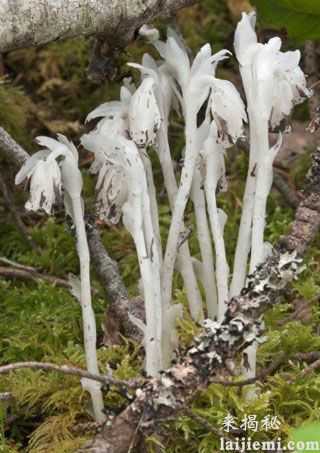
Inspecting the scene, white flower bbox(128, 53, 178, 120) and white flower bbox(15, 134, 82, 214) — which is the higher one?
white flower bbox(128, 53, 178, 120)

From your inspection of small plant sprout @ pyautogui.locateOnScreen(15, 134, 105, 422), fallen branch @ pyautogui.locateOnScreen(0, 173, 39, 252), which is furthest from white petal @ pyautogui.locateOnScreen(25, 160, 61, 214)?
fallen branch @ pyautogui.locateOnScreen(0, 173, 39, 252)

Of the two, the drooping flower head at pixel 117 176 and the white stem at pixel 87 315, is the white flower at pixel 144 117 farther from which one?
the white stem at pixel 87 315

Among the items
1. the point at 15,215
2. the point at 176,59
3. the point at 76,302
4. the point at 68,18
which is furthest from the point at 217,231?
the point at 15,215

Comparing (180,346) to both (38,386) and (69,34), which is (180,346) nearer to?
(38,386)

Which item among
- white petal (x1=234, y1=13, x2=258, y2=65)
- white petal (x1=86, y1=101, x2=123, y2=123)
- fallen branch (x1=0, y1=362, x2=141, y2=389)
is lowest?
fallen branch (x1=0, y1=362, x2=141, y2=389)

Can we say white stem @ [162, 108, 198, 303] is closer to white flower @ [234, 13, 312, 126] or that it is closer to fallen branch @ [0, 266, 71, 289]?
white flower @ [234, 13, 312, 126]

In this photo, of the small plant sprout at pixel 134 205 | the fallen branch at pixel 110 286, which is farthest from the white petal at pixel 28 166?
the fallen branch at pixel 110 286

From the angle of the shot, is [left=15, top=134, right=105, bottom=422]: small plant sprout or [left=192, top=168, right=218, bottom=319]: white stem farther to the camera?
[left=192, top=168, right=218, bottom=319]: white stem

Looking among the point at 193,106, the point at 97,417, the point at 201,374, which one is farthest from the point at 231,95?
the point at 97,417
